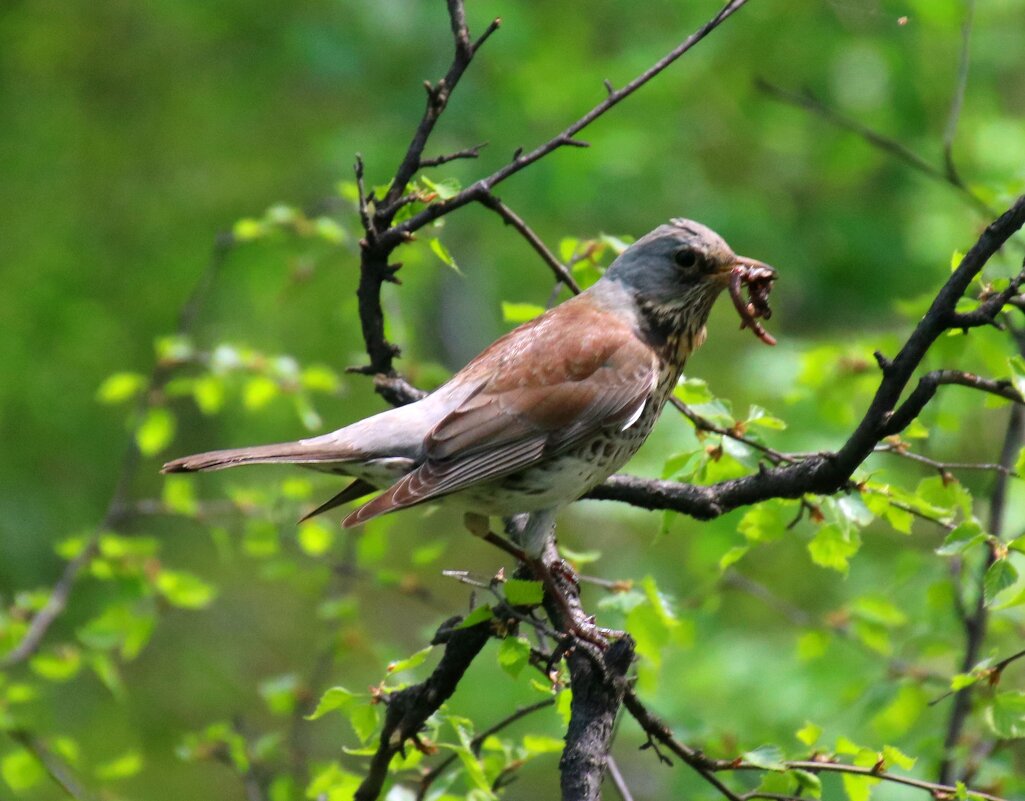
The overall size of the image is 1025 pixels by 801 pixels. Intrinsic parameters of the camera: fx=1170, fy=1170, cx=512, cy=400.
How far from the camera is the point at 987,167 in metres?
7.09

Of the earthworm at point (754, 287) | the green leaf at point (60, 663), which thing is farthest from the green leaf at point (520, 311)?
the green leaf at point (60, 663)

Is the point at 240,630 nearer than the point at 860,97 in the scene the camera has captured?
No

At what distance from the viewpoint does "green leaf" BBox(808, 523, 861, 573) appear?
3.26 meters

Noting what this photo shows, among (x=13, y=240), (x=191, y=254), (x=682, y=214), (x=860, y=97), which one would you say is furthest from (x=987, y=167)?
(x=13, y=240)

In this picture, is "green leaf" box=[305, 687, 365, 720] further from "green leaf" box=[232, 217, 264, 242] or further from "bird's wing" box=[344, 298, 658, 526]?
"green leaf" box=[232, 217, 264, 242]

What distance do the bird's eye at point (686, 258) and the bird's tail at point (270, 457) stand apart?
1.32 meters

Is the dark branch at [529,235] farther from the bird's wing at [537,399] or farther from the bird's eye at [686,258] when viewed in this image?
the bird's eye at [686,258]

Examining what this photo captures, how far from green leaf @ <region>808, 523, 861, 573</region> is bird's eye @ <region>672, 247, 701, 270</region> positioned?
3.96 ft

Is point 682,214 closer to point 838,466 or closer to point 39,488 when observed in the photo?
point 39,488

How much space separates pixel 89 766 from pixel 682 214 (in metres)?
6.12

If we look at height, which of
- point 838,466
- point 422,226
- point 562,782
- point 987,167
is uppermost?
point 987,167

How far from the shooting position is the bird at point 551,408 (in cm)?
374

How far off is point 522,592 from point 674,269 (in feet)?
5.36

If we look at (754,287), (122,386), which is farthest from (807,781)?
(122,386)
